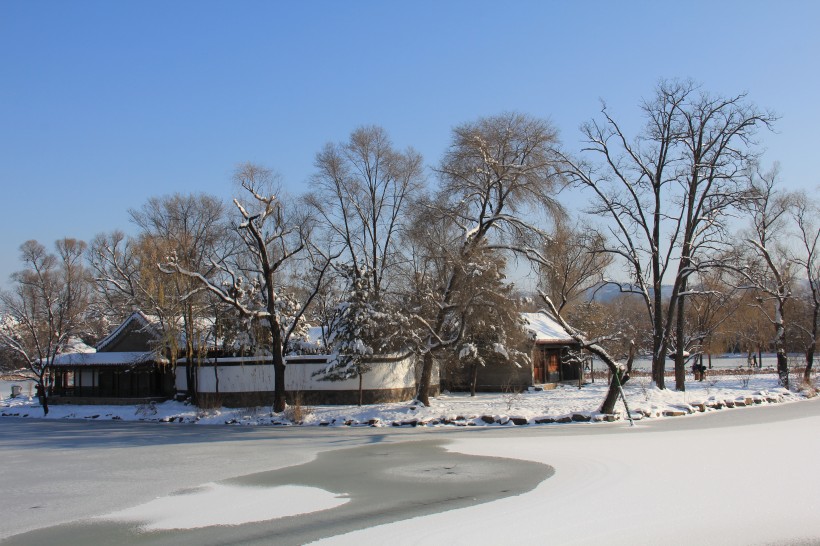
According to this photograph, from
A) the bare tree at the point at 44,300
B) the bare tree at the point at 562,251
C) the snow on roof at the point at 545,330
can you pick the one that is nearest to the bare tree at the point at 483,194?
the bare tree at the point at 562,251

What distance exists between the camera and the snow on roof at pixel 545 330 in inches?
1549

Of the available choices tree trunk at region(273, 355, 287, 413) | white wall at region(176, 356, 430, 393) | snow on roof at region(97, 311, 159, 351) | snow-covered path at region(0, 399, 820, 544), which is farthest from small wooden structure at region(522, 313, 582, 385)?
snow on roof at region(97, 311, 159, 351)

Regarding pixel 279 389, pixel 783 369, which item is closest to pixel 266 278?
pixel 279 389

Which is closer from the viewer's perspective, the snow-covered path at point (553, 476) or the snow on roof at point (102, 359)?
the snow-covered path at point (553, 476)

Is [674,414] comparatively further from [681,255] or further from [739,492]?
[739,492]

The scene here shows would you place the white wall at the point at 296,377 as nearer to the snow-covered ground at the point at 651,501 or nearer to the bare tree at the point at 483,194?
the bare tree at the point at 483,194

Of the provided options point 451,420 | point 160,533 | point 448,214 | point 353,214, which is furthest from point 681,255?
point 160,533

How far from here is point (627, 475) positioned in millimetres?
11953

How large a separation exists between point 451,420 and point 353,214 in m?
15.2

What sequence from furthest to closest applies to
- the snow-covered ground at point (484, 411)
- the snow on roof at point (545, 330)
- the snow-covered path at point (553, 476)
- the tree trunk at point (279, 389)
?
the snow on roof at point (545, 330) < the tree trunk at point (279, 389) < the snow-covered ground at point (484, 411) < the snow-covered path at point (553, 476)

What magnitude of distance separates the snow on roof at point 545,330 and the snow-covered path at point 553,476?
15770 millimetres

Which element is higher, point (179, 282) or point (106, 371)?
point (179, 282)

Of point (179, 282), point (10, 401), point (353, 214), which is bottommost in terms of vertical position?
point (10, 401)

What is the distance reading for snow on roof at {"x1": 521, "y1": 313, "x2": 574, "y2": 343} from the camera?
3934cm
